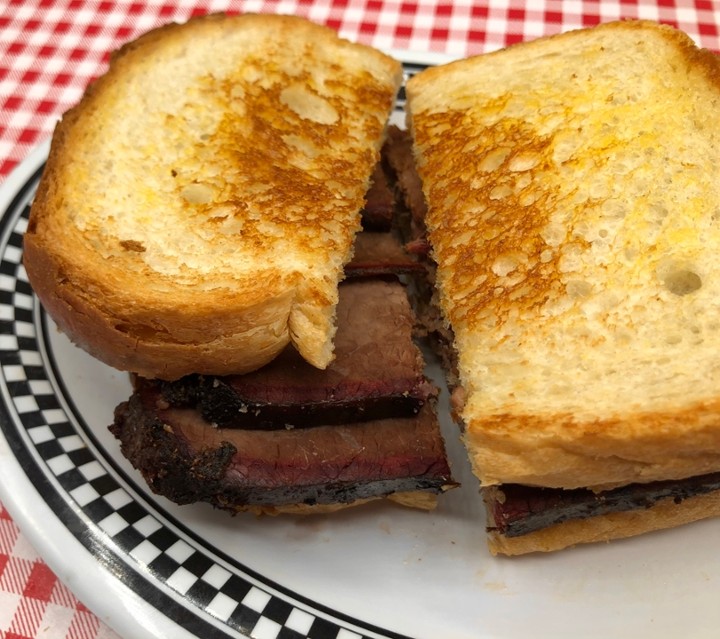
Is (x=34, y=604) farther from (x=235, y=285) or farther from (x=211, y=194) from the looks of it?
(x=211, y=194)

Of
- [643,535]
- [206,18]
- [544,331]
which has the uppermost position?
[206,18]

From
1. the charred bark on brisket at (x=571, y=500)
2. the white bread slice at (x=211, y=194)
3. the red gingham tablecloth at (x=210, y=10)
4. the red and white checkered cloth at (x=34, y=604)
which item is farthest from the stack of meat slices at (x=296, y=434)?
the red gingham tablecloth at (x=210, y=10)

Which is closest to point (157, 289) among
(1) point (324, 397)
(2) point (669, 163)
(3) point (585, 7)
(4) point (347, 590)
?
(1) point (324, 397)

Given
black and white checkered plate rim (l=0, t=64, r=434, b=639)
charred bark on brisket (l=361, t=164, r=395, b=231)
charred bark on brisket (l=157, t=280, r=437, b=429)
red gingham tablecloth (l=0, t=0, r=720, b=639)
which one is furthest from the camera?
red gingham tablecloth (l=0, t=0, r=720, b=639)

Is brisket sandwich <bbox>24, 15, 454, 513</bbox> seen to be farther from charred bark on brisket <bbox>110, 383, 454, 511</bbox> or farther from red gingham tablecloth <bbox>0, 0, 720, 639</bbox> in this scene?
red gingham tablecloth <bbox>0, 0, 720, 639</bbox>

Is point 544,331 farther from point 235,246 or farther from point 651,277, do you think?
point 235,246

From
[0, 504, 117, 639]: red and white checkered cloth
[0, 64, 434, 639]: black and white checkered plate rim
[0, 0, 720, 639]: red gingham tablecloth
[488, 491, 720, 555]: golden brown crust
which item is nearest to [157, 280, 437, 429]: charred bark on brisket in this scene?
[0, 64, 434, 639]: black and white checkered plate rim

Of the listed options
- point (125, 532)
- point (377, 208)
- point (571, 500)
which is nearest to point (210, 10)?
point (377, 208)
